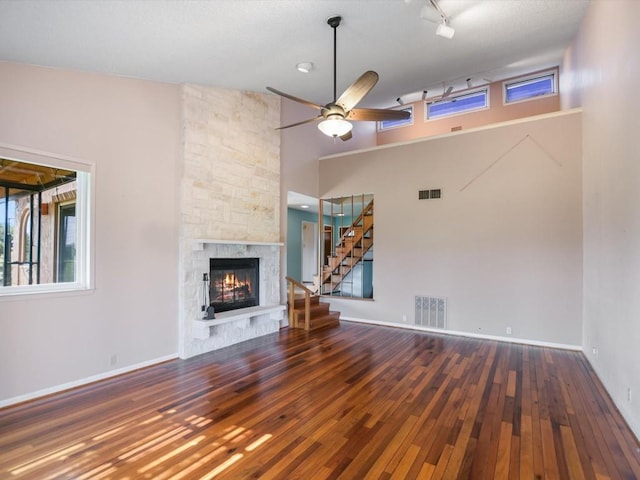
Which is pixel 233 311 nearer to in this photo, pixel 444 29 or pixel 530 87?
pixel 444 29

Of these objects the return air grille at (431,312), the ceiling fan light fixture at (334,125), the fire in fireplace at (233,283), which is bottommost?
the return air grille at (431,312)

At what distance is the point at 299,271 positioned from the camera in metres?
10.0

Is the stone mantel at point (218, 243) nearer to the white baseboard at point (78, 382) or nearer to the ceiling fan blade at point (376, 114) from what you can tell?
the white baseboard at point (78, 382)

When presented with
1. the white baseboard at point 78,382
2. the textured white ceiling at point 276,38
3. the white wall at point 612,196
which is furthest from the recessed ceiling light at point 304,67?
the white baseboard at point 78,382

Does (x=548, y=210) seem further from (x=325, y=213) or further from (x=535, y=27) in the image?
(x=325, y=213)

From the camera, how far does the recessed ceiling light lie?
14.3 feet

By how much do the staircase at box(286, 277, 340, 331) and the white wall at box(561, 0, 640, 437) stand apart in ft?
13.3

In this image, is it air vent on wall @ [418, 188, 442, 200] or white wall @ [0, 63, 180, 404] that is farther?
air vent on wall @ [418, 188, 442, 200]

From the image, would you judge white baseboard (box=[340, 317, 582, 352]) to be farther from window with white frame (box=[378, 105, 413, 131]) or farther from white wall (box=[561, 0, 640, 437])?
window with white frame (box=[378, 105, 413, 131])

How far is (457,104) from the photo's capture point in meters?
7.98

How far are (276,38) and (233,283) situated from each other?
3.56 meters

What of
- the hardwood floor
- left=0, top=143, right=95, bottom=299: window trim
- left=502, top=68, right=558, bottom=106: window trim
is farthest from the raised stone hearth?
left=502, top=68, right=558, bottom=106: window trim

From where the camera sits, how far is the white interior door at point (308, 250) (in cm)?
1048

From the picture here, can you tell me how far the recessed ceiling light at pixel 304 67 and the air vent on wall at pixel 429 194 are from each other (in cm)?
300
